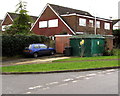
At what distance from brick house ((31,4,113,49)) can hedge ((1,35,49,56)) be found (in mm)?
11104

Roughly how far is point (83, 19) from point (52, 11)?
5.75 m

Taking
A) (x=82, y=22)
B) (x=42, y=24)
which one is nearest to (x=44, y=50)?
(x=82, y=22)

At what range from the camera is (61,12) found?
3806 centimetres

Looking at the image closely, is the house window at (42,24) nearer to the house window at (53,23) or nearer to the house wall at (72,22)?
the house window at (53,23)

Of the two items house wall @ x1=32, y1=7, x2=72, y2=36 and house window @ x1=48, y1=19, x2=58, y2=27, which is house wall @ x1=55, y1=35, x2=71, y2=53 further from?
house window @ x1=48, y1=19, x2=58, y2=27

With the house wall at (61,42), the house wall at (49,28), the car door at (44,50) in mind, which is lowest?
the car door at (44,50)

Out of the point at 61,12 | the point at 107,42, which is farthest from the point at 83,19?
the point at 107,42

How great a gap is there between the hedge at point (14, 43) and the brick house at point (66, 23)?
11.1 meters

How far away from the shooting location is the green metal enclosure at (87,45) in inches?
932

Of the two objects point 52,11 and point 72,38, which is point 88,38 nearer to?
point 72,38

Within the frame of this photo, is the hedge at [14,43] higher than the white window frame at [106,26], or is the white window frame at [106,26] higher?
the white window frame at [106,26]

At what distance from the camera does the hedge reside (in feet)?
73.3

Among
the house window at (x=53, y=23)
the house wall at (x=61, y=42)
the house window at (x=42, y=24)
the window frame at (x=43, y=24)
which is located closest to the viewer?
the house wall at (x=61, y=42)

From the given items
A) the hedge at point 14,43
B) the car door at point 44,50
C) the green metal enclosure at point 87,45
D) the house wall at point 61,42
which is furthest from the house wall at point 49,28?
the hedge at point 14,43
